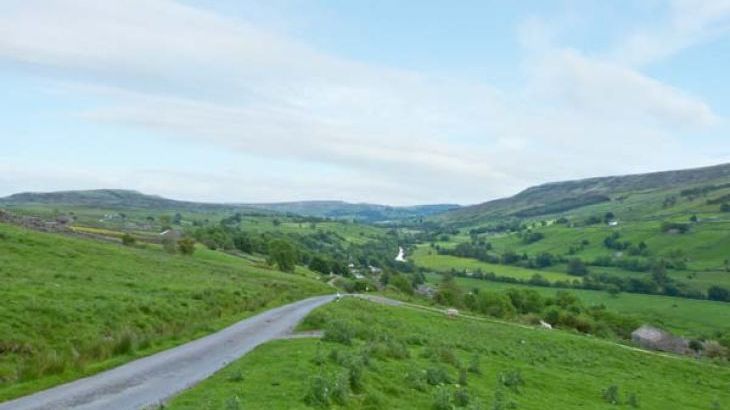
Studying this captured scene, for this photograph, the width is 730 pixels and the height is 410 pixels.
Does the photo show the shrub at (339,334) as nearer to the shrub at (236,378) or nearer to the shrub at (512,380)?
the shrub at (512,380)

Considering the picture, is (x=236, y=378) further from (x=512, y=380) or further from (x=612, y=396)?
(x=612, y=396)

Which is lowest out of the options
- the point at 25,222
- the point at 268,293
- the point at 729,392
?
the point at 729,392

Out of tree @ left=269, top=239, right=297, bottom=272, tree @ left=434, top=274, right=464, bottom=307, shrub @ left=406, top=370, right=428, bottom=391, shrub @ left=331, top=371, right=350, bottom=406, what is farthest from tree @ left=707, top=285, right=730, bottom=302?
shrub @ left=331, top=371, right=350, bottom=406

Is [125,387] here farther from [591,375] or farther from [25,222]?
[25,222]

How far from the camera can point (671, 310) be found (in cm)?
15762

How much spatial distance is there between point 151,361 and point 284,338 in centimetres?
880

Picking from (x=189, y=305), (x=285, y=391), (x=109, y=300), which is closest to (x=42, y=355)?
(x=285, y=391)

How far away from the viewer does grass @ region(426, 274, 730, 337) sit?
454 feet

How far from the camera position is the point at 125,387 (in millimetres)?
21750

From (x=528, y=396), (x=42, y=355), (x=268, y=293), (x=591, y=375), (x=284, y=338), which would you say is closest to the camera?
(x=42, y=355)

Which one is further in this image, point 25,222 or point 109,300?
point 25,222

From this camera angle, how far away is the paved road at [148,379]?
1927 centimetres

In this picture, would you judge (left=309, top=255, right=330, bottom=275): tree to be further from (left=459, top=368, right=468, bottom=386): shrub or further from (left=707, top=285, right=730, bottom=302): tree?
(left=459, top=368, right=468, bottom=386): shrub

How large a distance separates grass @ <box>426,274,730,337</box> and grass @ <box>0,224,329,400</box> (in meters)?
106
